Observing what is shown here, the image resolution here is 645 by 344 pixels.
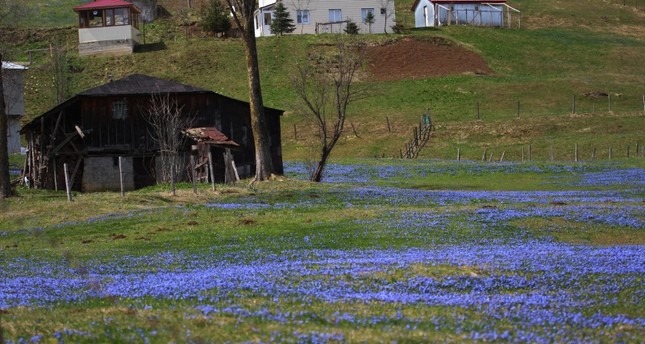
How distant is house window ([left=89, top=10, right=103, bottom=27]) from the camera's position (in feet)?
321

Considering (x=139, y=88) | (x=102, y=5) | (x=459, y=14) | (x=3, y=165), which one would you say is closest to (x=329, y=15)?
(x=459, y=14)

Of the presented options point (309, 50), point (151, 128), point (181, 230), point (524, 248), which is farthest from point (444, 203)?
point (309, 50)

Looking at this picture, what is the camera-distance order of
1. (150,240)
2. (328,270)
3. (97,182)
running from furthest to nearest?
(97,182) → (150,240) → (328,270)

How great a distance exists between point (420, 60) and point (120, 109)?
52911 millimetres

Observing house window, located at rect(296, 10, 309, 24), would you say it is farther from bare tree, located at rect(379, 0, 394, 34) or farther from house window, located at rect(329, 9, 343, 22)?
bare tree, located at rect(379, 0, 394, 34)

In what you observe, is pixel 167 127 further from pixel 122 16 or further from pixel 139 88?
pixel 122 16

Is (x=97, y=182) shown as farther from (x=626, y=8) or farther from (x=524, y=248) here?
(x=626, y=8)

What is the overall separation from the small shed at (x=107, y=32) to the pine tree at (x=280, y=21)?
16.1 metres

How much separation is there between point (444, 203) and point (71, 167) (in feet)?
86.7

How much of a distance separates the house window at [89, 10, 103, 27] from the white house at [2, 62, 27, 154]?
24.6 m

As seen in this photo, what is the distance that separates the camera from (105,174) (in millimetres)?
53500

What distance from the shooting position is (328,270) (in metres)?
17.6

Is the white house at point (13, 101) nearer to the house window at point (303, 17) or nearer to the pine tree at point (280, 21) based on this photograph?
the pine tree at point (280, 21)

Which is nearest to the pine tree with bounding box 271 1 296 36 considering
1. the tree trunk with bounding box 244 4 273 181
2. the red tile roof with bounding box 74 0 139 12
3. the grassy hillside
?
the grassy hillside
